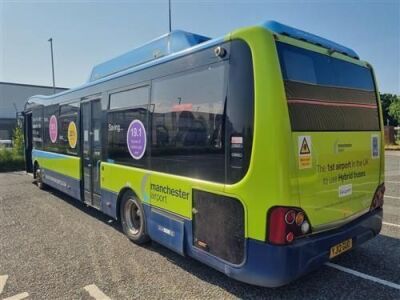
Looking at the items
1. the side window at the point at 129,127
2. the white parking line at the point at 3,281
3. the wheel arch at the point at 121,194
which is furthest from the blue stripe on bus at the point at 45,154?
the white parking line at the point at 3,281

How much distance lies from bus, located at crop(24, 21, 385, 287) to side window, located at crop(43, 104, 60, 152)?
371 cm

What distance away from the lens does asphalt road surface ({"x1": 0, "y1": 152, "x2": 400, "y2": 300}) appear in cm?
344

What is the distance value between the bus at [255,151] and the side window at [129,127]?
0.03 m

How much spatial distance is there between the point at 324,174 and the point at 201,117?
1395mm

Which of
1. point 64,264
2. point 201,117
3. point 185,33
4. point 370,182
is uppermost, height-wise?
point 185,33

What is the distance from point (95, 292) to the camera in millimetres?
3496

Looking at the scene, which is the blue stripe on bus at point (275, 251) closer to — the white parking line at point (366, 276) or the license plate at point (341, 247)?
the license plate at point (341, 247)

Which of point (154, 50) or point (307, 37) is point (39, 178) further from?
point (307, 37)

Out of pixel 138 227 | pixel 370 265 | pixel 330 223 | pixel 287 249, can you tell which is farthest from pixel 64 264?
pixel 370 265

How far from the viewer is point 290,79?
3.05 m

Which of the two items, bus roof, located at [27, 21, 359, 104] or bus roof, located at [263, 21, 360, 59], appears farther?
bus roof, located at [27, 21, 359, 104]

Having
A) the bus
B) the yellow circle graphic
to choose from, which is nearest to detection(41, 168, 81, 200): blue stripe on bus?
the yellow circle graphic

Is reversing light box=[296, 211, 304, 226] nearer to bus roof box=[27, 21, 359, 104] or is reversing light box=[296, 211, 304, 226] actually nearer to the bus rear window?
the bus rear window

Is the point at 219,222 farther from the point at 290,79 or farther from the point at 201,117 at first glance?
the point at 290,79
